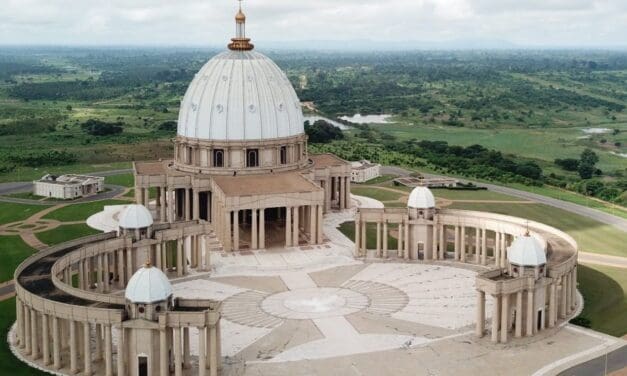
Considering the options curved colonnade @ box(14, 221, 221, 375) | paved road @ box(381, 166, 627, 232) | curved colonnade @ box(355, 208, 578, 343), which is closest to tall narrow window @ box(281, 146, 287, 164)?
curved colonnade @ box(355, 208, 578, 343)

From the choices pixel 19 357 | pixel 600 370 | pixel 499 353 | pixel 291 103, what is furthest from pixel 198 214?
pixel 600 370

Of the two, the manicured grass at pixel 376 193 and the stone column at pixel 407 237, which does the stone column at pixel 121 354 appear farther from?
the manicured grass at pixel 376 193

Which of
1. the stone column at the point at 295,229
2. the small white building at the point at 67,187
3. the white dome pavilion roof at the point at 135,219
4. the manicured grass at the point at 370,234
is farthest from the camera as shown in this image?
the small white building at the point at 67,187

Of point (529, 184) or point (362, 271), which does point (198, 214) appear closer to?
point (362, 271)

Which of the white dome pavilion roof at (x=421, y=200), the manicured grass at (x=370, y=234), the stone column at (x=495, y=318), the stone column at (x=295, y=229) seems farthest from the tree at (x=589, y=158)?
the stone column at (x=495, y=318)

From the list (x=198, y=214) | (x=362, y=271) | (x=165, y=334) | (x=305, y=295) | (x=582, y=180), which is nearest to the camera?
(x=165, y=334)

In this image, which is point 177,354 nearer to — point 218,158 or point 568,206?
point 218,158

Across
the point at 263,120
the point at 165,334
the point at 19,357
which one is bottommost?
the point at 19,357

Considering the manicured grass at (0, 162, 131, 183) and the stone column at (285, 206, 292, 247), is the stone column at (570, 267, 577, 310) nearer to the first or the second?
the stone column at (285, 206, 292, 247)
